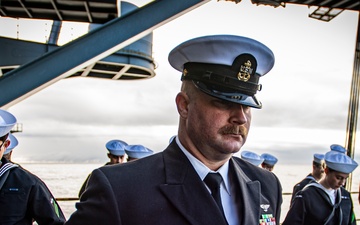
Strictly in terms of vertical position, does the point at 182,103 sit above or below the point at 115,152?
above

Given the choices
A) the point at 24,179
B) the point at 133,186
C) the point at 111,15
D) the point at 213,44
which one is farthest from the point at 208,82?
the point at 111,15

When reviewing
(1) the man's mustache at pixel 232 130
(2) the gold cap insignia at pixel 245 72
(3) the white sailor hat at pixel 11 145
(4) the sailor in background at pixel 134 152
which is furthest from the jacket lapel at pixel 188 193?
(4) the sailor in background at pixel 134 152

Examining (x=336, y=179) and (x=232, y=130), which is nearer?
(x=232, y=130)

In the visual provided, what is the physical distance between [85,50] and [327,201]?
4821 millimetres

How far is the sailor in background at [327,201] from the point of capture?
3666 mm

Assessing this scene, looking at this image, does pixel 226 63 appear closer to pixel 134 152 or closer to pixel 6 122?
pixel 6 122

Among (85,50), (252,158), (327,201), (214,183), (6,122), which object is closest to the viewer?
(214,183)

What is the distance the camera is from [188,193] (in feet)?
4.81

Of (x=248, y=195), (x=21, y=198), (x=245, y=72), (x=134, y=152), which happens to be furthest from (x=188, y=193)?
(x=134, y=152)

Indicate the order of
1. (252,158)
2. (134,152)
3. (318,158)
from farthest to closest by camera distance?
(252,158), (318,158), (134,152)

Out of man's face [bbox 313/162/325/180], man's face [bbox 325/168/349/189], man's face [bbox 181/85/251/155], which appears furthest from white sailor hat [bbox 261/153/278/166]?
man's face [bbox 181/85/251/155]

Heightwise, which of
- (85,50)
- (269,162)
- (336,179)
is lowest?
(269,162)

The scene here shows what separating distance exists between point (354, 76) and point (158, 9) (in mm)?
8796

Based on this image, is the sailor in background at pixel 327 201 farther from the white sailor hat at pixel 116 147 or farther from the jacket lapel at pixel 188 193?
the white sailor hat at pixel 116 147
